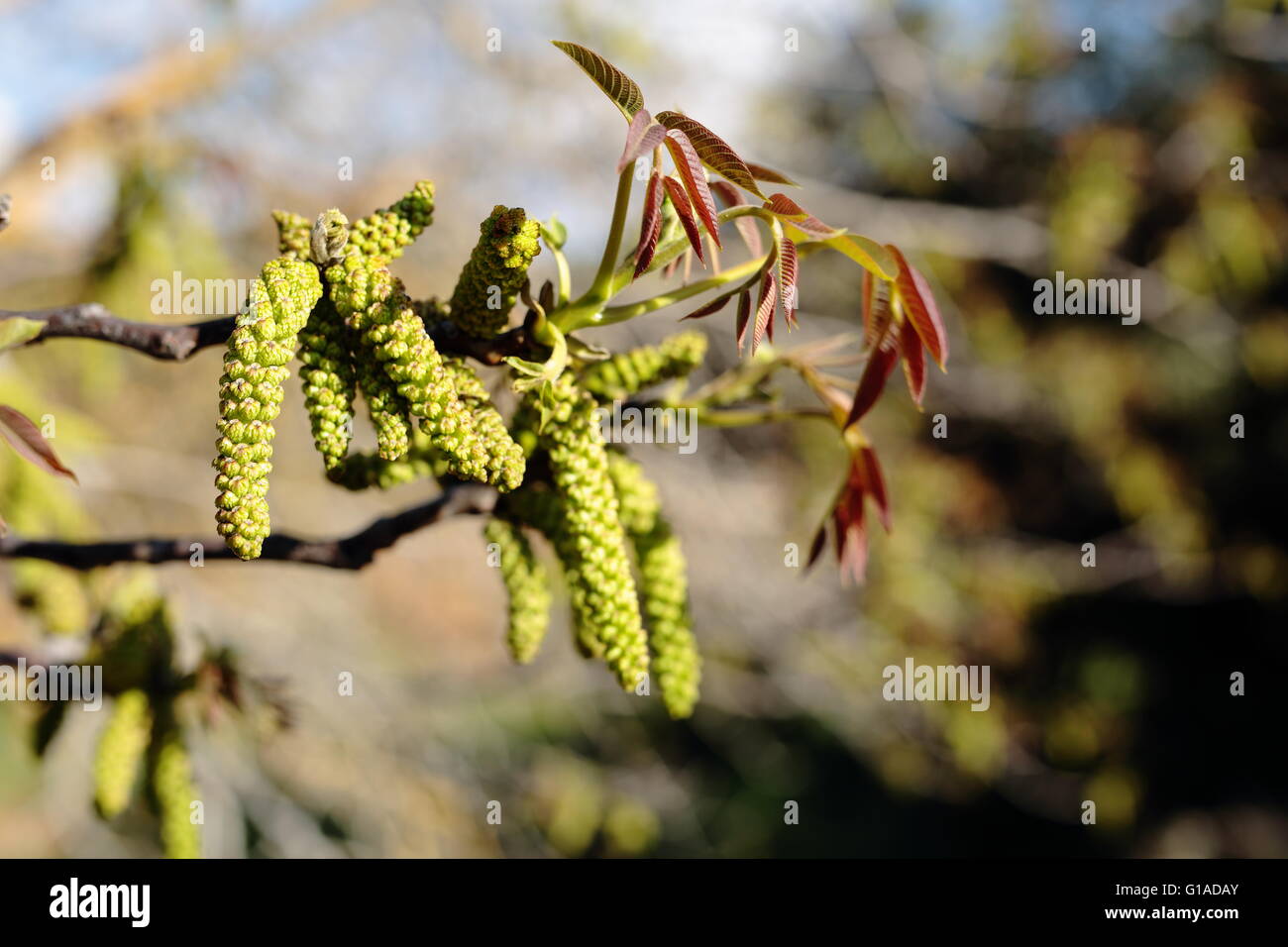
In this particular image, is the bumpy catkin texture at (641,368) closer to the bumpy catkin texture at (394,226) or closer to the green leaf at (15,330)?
the bumpy catkin texture at (394,226)

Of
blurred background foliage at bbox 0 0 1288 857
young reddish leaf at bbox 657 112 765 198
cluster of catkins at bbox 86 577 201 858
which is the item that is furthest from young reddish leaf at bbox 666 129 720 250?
blurred background foliage at bbox 0 0 1288 857

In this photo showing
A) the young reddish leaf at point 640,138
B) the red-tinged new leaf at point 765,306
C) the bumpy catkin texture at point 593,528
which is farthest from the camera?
the bumpy catkin texture at point 593,528

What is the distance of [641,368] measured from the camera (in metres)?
1.05

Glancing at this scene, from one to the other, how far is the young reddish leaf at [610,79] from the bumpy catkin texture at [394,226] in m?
0.19

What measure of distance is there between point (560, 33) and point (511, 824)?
355 cm

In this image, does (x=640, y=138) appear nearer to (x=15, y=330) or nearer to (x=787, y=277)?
(x=787, y=277)

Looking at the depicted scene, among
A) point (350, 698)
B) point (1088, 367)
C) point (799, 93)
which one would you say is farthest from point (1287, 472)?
point (350, 698)

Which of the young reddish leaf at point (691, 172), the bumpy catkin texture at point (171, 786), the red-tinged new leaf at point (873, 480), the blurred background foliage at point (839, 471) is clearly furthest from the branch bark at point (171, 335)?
the blurred background foliage at point (839, 471)

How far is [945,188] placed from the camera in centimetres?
685

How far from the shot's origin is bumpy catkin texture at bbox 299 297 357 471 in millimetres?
790

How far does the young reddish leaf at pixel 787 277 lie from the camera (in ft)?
2.52

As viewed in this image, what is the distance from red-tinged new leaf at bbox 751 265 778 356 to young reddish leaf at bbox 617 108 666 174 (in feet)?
0.49

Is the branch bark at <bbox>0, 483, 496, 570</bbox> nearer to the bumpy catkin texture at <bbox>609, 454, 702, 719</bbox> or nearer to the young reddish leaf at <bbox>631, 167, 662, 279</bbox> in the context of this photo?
the bumpy catkin texture at <bbox>609, 454, 702, 719</bbox>

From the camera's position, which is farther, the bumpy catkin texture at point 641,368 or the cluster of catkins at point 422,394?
the bumpy catkin texture at point 641,368
